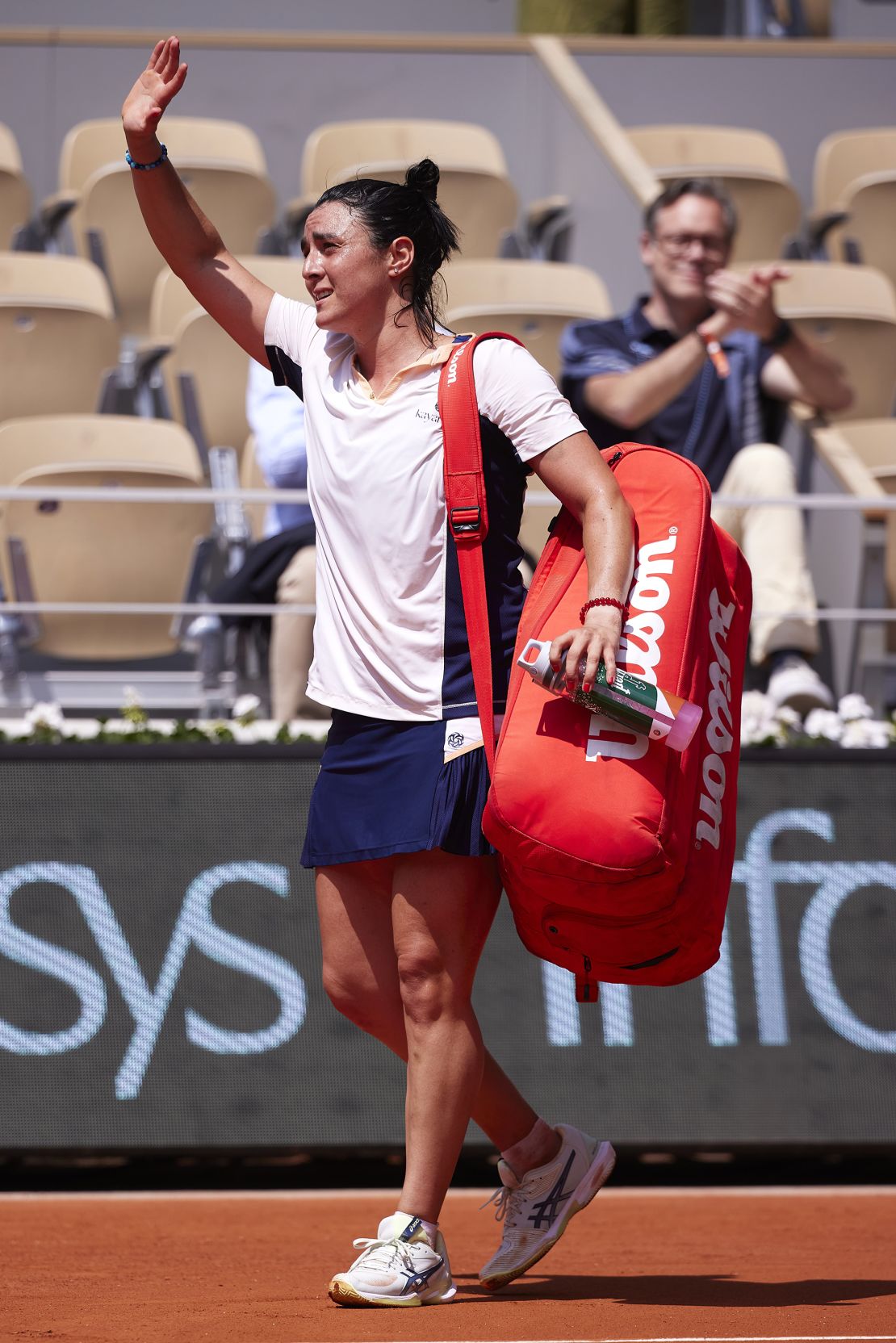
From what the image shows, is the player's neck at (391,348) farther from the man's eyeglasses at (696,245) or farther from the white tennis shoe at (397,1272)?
the man's eyeglasses at (696,245)

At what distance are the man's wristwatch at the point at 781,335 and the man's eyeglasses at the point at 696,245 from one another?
0.32 metres

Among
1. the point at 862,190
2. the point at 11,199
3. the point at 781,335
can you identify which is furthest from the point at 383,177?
the point at 781,335

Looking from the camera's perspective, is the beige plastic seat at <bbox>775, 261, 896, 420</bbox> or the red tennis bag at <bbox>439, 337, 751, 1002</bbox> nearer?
the red tennis bag at <bbox>439, 337, 751, 1002</bbox>

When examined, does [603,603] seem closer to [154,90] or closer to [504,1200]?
[504,1200]

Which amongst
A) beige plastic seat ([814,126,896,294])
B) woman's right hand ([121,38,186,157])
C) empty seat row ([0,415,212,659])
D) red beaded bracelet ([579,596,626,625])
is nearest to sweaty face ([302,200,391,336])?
woman's right hand ([121,38,186,157])

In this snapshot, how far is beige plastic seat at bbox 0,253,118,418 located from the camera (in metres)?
7.22

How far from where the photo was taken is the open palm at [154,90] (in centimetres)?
335

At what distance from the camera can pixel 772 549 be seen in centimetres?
583

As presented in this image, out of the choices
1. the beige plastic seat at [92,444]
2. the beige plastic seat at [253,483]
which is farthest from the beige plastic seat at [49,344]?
the beige plastic seat at [253,483]

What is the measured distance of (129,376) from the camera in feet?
24.6

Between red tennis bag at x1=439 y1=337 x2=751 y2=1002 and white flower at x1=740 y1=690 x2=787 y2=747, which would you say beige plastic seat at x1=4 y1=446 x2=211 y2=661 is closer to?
white flower at x1=740 y1=690 x2=787 y2=747

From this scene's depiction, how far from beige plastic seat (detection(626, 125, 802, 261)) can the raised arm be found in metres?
5.75

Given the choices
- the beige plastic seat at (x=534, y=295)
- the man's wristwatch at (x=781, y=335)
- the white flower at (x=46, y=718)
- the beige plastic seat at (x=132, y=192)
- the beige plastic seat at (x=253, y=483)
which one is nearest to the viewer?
the white flower at (x=46, y=718)

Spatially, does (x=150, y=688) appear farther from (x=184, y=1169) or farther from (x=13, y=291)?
(x=13, y=291)
